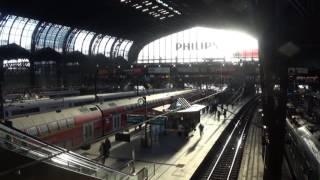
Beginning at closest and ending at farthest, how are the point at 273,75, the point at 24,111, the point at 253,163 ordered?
the point at 273,75, the point at 253,163, the point at 24,111

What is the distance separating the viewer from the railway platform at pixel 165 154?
64.2ft

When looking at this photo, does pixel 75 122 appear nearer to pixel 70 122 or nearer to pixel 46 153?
pixel 70 122

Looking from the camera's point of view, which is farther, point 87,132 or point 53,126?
point 87,132

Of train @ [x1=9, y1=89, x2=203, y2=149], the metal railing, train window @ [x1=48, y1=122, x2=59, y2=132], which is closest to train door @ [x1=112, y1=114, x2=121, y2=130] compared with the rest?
train @ [x1=9, y1=89, x2=203, y2=149]

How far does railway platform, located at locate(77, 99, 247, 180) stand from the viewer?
19578mm

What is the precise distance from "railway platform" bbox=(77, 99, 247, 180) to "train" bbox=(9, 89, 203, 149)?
1103mm

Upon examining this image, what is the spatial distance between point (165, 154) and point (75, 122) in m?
5.77

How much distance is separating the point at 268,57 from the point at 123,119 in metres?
23.5

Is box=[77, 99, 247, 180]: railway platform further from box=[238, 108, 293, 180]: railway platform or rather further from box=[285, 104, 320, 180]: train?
box=[285, 104, 320, 180]: train

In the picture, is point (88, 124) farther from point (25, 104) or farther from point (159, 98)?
point (159, 98)

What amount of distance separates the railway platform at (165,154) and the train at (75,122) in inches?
43.4

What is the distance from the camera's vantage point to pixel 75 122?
2373cm

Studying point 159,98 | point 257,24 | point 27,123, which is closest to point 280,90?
point 257,24

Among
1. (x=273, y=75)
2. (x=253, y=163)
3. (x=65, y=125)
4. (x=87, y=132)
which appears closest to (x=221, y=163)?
(x=253, y=163)
